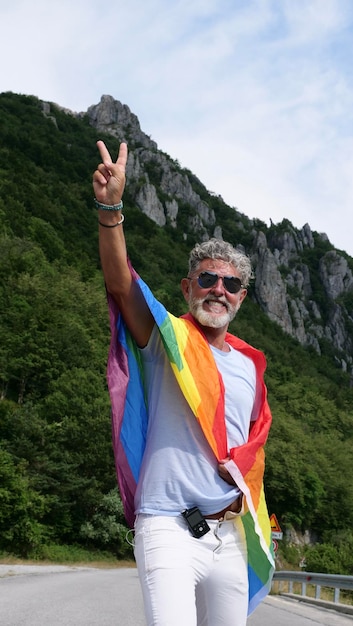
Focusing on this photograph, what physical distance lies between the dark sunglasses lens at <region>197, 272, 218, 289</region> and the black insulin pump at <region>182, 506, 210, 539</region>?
3.32 feet

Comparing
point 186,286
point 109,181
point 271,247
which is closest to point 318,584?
point 186,286

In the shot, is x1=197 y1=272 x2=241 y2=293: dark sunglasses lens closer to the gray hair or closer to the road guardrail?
the gray hair

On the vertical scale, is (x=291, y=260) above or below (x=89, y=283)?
above

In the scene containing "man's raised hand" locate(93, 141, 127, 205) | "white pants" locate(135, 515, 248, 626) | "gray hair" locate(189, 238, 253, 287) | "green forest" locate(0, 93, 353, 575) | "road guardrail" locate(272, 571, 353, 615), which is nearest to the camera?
"white pants" locate(135, 515, 248, 626)

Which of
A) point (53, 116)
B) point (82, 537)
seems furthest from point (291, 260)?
point (82, 537)

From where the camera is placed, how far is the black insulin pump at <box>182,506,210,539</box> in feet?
8.88

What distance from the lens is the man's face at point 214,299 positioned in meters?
3.22

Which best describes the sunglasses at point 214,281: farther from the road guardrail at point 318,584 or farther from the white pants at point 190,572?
the road guardrail at point 318,584

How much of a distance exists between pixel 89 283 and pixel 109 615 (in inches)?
2697

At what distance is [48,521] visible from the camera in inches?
1405

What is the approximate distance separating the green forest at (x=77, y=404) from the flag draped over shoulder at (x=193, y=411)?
19213 millimetres

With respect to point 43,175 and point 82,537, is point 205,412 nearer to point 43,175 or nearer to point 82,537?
point 82,537

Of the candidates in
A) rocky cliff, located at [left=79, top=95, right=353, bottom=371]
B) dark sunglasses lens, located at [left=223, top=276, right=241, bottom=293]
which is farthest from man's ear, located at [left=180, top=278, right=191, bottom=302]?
rocky cliff, located at [left=79, top=95, right=353, bottom=371]

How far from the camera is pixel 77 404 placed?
42.4m
